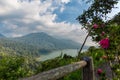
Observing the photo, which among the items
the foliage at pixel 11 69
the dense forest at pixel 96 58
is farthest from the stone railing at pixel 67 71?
the foliage at pixel 11 69

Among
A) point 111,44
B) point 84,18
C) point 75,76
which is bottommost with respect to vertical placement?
point 75,76

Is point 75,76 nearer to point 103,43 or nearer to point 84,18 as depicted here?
point 103,43

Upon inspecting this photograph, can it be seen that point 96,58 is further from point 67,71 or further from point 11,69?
point 67,71

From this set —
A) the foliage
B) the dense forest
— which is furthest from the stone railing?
the foliage

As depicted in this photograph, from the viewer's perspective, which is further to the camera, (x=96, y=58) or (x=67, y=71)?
(x=96, y=58)

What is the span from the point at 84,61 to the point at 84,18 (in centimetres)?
3912

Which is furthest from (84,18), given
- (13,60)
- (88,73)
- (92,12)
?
(88,73)

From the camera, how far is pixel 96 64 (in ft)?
→ 47.8

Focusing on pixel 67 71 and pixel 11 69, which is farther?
pixel 11 69

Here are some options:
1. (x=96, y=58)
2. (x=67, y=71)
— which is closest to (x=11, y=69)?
(x=96, y=58)

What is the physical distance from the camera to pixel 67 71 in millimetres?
4387

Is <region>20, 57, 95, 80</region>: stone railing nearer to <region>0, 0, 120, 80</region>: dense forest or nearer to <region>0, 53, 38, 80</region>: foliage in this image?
<region>0, 0, 120, 80</region>: dense forest

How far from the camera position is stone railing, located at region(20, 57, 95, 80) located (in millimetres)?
3291

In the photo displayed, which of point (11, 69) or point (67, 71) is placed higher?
point (67, 71)
